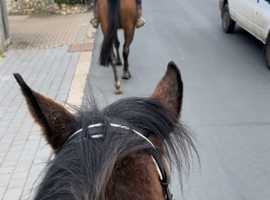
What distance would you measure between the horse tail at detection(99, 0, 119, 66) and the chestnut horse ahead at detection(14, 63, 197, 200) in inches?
230

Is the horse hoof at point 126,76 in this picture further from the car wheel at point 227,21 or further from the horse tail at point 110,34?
the car wheel at point 227,21

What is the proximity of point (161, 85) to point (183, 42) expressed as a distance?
908 centimetres

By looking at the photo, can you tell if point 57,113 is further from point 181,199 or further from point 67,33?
point 67,33

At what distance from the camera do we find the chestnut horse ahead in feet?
4.38


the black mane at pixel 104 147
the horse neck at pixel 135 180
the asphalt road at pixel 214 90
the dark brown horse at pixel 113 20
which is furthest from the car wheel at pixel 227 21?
the horse neck at pixel 135 180

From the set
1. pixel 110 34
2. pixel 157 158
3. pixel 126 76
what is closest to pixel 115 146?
pixel 157 158

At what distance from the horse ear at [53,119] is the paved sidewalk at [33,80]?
45 centimetres

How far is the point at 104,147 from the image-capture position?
1.44 meters

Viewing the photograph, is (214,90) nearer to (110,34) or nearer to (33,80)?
(110,34)

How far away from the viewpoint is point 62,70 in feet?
30.3

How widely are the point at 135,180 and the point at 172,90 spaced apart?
629 mm

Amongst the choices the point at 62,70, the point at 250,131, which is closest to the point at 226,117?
the point at 250,131

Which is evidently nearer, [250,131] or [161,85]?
[161,85]

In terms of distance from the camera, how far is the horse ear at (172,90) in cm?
198
